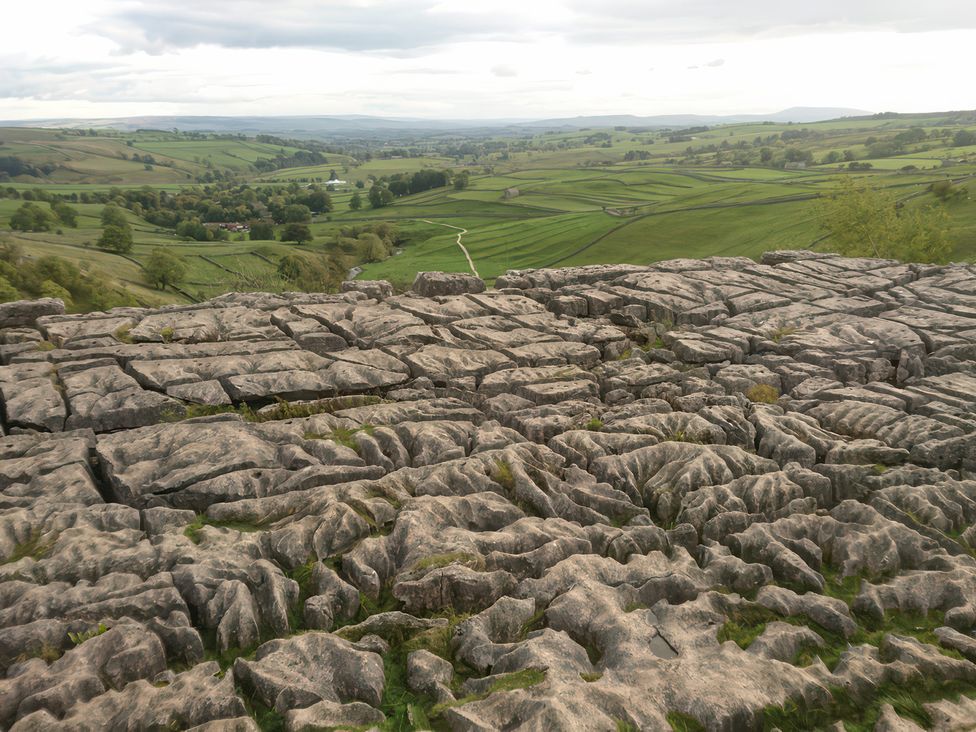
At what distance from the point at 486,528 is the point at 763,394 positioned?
16.2m

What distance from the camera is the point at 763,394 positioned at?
28484mm

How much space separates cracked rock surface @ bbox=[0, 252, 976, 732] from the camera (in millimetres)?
13859

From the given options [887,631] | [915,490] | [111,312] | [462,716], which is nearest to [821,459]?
[915,490]

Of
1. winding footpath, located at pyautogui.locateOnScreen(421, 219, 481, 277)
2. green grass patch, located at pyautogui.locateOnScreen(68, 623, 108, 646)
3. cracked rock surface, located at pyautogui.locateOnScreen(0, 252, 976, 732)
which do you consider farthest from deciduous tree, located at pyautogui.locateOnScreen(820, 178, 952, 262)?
green grass patch, located at pyautogui.locateOnScreen(68, 623, 108, 646)

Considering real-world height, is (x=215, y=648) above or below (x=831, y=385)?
below

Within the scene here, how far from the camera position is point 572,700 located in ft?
42.4

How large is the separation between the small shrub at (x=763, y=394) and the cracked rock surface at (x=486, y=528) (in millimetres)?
138

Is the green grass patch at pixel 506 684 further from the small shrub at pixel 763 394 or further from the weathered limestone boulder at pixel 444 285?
the weathered limestone boulder at pixel 444 285

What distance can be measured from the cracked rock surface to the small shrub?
0.14 m

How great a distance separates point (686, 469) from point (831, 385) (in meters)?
11.8

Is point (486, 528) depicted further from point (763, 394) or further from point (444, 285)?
point (444, 285)

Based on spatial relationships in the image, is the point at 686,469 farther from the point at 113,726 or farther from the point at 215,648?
the point at 113,726

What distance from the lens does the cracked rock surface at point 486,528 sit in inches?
546

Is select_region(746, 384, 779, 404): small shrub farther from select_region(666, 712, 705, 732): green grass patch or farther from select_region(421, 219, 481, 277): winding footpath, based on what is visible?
select_region(421, 219, 481, 277): winding footpath
